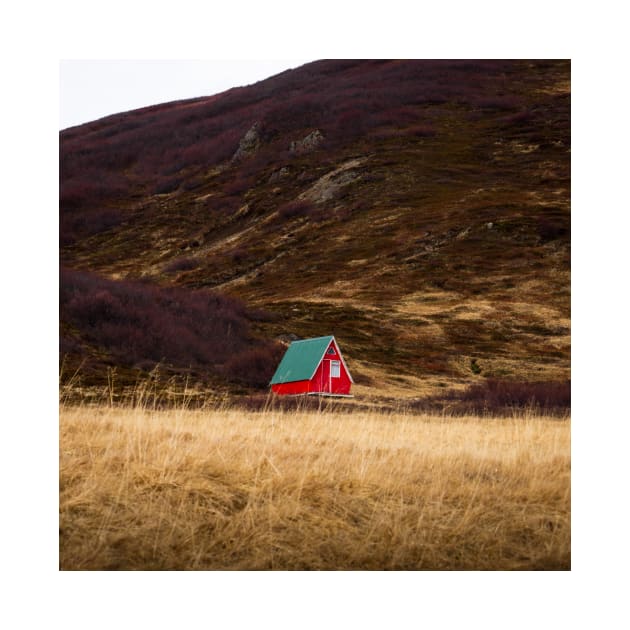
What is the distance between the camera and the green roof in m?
33.4

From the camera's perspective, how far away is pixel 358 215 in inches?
3000

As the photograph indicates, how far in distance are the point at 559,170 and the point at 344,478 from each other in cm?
6947

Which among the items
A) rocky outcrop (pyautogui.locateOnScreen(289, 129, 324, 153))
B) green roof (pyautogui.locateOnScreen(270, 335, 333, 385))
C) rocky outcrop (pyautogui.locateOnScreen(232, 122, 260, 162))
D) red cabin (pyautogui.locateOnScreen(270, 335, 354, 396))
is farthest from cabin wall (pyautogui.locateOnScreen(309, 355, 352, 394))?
rocky outcrop (pyautogui.locateOnScreen(232, 122, 260, 162))

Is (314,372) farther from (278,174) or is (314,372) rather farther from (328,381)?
(278,174)

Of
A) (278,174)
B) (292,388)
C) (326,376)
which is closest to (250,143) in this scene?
(278,174)

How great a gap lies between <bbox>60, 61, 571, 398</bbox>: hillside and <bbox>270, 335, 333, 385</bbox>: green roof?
158cm

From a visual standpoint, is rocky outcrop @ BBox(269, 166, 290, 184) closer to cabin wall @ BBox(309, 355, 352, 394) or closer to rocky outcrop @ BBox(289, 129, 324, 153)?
rocky outcrop @ BBox(289, 129, 324, 153)

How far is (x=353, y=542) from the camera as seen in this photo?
23.5ft

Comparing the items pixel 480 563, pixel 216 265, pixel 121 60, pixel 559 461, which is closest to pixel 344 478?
pixel 480 563

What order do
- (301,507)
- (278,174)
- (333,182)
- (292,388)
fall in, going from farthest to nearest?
(278,174), (333,182), (292,388), (301,507)

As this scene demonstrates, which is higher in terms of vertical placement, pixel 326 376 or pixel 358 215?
pixel 358 215

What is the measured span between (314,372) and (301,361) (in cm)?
174

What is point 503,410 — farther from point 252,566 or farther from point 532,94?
point 532,94

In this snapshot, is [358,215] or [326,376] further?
[358,215]
